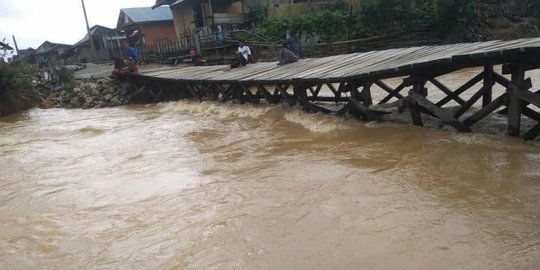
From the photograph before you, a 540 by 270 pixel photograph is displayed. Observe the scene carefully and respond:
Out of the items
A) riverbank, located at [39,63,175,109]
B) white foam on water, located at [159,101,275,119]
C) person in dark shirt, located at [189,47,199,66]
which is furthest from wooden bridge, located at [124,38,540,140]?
person in dark shirt, located at [189,47,199,66]

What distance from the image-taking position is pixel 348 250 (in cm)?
380

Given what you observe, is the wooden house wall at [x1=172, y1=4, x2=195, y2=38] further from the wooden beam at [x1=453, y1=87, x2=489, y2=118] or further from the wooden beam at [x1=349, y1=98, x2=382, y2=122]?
the wooden beam at [x1=453, y1=87, x2=489, y2=118]

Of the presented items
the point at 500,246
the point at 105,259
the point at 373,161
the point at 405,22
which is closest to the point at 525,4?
the point at 405,22

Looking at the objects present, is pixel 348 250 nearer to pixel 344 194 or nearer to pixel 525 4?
pixel 344 194

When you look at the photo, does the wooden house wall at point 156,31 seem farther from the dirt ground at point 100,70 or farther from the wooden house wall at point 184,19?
the dirt ground at point 100,70

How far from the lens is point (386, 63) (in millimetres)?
7887

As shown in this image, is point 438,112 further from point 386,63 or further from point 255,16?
point 255,16

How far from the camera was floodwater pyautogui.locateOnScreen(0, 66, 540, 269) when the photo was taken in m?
3.79

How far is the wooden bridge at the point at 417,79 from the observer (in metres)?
5.88

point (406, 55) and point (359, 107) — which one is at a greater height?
point (406, 55)

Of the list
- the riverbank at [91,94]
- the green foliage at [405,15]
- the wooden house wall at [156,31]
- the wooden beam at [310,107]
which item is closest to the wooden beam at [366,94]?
the wooden beam at [310,107]

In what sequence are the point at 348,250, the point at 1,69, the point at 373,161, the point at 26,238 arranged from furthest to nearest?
1. the point at 1,69
2. the point at 373,161
3. the point at 26,238
4. the point at 348,250

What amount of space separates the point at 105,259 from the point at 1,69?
17.2 metres

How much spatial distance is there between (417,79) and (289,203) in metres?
3.68
